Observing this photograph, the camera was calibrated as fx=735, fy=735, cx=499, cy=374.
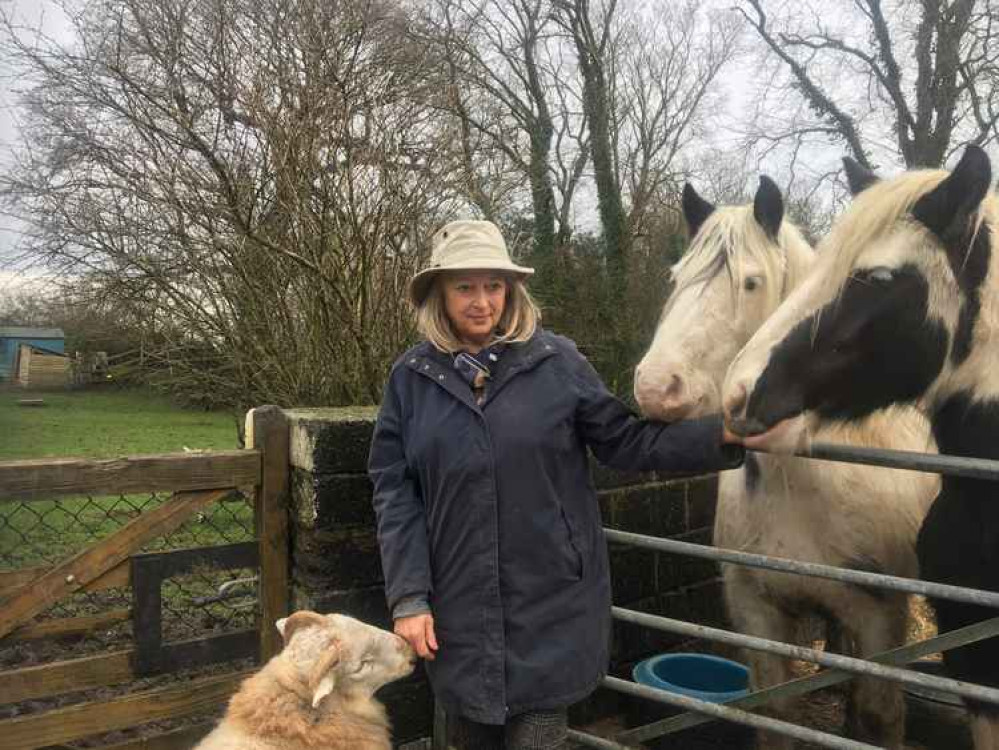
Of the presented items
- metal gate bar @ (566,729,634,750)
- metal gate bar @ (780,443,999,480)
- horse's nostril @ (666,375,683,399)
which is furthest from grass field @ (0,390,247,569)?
metal gate bar @ (780,443,999,480)

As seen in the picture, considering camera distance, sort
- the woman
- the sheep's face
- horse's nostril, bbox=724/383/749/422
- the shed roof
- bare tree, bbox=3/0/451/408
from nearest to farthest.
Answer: horse's nostril, bbox=724/383/749/422
the woman
the sheep's face
bare tree, bbox=3/0/451/408
the shed roof

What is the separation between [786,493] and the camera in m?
2.82

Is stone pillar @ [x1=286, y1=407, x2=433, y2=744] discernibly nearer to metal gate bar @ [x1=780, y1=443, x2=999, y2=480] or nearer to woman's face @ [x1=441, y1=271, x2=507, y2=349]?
woman's face @ [x1=441, y1=271, x2=507, y2=349]

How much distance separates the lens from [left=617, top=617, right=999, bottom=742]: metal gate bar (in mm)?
1970

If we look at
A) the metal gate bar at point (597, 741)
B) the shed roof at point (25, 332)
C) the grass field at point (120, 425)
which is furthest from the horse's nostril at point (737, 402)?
the grass field at point (120, 425)

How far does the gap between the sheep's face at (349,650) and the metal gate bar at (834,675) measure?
3.24ft

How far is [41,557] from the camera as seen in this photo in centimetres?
602

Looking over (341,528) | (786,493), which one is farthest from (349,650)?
(786,493)

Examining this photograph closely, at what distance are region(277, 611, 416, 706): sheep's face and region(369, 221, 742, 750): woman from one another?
0.20 meters

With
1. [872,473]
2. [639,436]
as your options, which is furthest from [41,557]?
[872,473]

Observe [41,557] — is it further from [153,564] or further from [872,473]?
[872,473]

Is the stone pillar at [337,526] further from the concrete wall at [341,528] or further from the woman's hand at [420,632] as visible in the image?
the woman's hand at [420,632]

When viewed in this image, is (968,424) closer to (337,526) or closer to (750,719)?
(750,719)

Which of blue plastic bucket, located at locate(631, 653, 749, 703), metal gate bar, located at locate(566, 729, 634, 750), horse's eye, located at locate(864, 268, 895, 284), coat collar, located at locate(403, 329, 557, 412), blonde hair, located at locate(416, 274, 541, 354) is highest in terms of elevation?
horse's eye, located at locate(864, 268, 895, 284)
